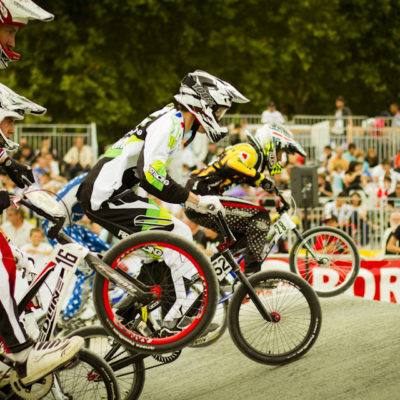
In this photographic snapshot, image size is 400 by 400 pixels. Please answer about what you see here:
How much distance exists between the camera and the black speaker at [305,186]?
1106 cm

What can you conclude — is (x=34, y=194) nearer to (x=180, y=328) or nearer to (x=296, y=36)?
(x=180, y=328)

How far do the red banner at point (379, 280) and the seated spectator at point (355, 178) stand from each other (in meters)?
3.81

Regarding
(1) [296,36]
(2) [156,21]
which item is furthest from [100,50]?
(1) [296,36]

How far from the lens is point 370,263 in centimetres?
1027

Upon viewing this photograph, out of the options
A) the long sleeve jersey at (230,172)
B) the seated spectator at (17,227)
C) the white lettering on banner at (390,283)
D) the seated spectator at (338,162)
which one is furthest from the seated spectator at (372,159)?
the long sleeve jersey at (230,172)

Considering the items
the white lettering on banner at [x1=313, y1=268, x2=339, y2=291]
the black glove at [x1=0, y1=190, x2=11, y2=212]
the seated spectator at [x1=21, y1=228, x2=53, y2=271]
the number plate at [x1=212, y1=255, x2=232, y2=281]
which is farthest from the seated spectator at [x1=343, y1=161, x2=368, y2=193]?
the black glove at [x1=0, y1=190, x2=11, y2=212]

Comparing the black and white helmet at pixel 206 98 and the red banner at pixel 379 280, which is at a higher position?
the black and white helmet at pixel 206 98

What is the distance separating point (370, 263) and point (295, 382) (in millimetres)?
4583

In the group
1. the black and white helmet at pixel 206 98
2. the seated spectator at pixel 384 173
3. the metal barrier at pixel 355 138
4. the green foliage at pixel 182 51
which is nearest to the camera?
the black and white helmet at pixel 206 98

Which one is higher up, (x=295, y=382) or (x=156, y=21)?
(x=156, y=21)

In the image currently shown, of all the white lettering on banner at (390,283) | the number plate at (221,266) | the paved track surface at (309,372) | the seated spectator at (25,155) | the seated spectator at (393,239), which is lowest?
the white lettering on banner at (390,283)

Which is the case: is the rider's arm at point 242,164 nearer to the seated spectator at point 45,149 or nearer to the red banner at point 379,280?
the red banner at point 379,280

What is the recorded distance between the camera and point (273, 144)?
7777mm

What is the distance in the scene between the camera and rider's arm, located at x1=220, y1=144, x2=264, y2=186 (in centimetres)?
742
